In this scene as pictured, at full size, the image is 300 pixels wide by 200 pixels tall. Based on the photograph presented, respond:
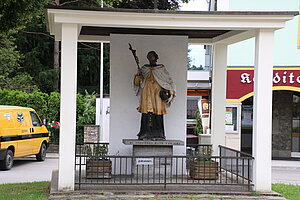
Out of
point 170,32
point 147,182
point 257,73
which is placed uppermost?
point 170,32

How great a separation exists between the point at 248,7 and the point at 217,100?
12.2m

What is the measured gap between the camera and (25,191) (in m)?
12.4

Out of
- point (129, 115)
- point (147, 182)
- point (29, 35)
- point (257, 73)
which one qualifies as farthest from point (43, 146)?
point (29, 35)

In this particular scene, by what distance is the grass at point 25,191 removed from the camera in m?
11.3

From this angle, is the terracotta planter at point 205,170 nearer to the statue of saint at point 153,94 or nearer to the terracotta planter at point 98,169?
the statue of saint at point 153,94

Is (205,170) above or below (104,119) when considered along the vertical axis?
below

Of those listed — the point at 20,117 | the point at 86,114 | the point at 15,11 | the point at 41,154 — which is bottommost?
the point at 41,154

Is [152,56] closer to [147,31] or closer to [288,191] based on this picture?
[147,31]

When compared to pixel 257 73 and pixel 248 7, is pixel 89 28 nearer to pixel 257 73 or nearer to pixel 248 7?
pixel 257 73

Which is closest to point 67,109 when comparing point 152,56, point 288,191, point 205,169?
point 152,56

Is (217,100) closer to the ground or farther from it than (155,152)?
farther from it

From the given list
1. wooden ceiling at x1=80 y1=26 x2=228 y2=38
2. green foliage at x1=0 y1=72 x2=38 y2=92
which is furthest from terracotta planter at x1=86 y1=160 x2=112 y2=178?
green foliage at x1=0 y1=72 x2=38 y2=92

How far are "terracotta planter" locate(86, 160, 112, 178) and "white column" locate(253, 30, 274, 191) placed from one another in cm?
311

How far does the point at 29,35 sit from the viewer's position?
37781mm
